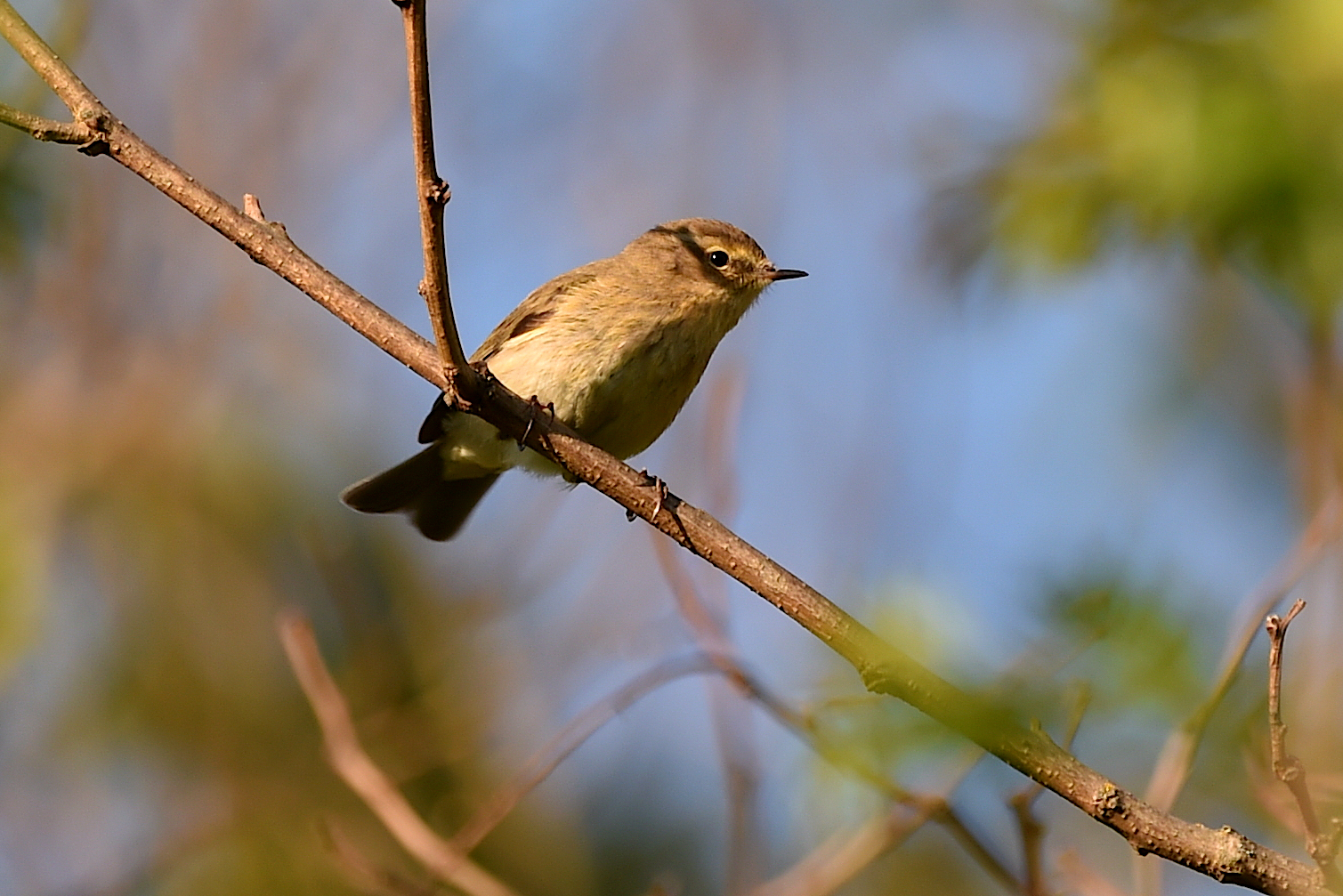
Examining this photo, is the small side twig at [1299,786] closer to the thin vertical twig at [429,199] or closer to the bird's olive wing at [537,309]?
the thin vertical twig at [429,199]

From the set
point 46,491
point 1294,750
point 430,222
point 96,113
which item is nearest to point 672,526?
point 430,222

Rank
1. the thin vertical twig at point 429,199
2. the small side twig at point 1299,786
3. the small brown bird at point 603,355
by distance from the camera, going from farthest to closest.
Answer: the small brown bird at point 603,355, the thin vertical twig at point 429,199, the small side twig at point 1299,786

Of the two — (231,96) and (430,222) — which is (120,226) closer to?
(231,96)

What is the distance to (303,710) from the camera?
8.16 meters

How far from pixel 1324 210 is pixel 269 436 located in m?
7.02

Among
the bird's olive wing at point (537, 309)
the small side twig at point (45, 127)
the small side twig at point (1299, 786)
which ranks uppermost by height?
the bird's olive wing at point (537, 309)

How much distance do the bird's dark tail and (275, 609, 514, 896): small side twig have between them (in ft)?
4.91

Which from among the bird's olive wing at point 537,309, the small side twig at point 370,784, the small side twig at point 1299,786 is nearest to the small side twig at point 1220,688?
the small side twig at point 1299,786

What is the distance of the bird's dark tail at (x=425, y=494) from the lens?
551 centimetres

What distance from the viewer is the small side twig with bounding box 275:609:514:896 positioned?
11.2 ft

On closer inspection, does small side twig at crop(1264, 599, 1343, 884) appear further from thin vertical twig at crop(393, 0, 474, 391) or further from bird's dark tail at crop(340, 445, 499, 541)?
bird's dark tail at crop(340, 445, 499, 541)

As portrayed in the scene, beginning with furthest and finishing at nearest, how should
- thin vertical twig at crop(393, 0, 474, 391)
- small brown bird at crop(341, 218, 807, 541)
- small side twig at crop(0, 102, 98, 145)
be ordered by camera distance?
small brown bird at crop(341, 218, 807, 541), small side twig at crop(0, 102, 98, 145), thin vertical twig at crop(393, 0, 474, 391)

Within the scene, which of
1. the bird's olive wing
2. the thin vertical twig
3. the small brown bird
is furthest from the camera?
the bird's olive wing

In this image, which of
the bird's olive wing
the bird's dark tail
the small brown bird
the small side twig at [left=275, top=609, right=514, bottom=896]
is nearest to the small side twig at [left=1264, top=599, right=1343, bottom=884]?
the small side twig at [left=275, top=609, right=514, bottom=896]
